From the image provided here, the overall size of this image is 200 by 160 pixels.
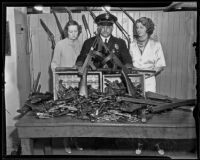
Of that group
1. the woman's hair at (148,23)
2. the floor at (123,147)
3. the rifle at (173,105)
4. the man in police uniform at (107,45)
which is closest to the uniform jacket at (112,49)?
the man in police uniform at (107,45)

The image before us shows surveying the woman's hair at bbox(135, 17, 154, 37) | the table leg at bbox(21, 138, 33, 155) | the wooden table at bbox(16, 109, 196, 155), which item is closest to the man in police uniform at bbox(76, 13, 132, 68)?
the woman's hair at bbox(135, 17, 154, 37)

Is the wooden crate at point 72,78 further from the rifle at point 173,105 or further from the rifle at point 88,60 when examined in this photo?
the rifle at point 173,105

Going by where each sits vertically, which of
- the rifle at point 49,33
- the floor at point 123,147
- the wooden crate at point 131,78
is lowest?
the floor at point 123,147

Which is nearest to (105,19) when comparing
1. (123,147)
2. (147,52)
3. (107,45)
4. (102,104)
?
(107,45)

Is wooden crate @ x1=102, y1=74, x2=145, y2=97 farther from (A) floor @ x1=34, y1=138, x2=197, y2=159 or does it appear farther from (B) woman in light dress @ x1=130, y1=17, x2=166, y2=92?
(A) floor @ x1=34, y1=138, x2=197, y2=159

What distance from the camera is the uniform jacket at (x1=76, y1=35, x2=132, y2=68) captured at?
3.52 ft

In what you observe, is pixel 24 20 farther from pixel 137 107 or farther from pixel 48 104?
pixel 137 107

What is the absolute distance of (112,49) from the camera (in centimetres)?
108

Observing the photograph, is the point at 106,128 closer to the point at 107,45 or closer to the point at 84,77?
the point at 84,77

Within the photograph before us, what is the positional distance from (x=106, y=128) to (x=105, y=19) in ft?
1.38

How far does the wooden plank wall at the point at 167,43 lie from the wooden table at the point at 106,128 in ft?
0.40

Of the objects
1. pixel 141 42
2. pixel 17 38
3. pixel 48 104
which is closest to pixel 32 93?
pixel 48 104

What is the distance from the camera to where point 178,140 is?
42.0 inches

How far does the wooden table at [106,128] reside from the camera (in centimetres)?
101
